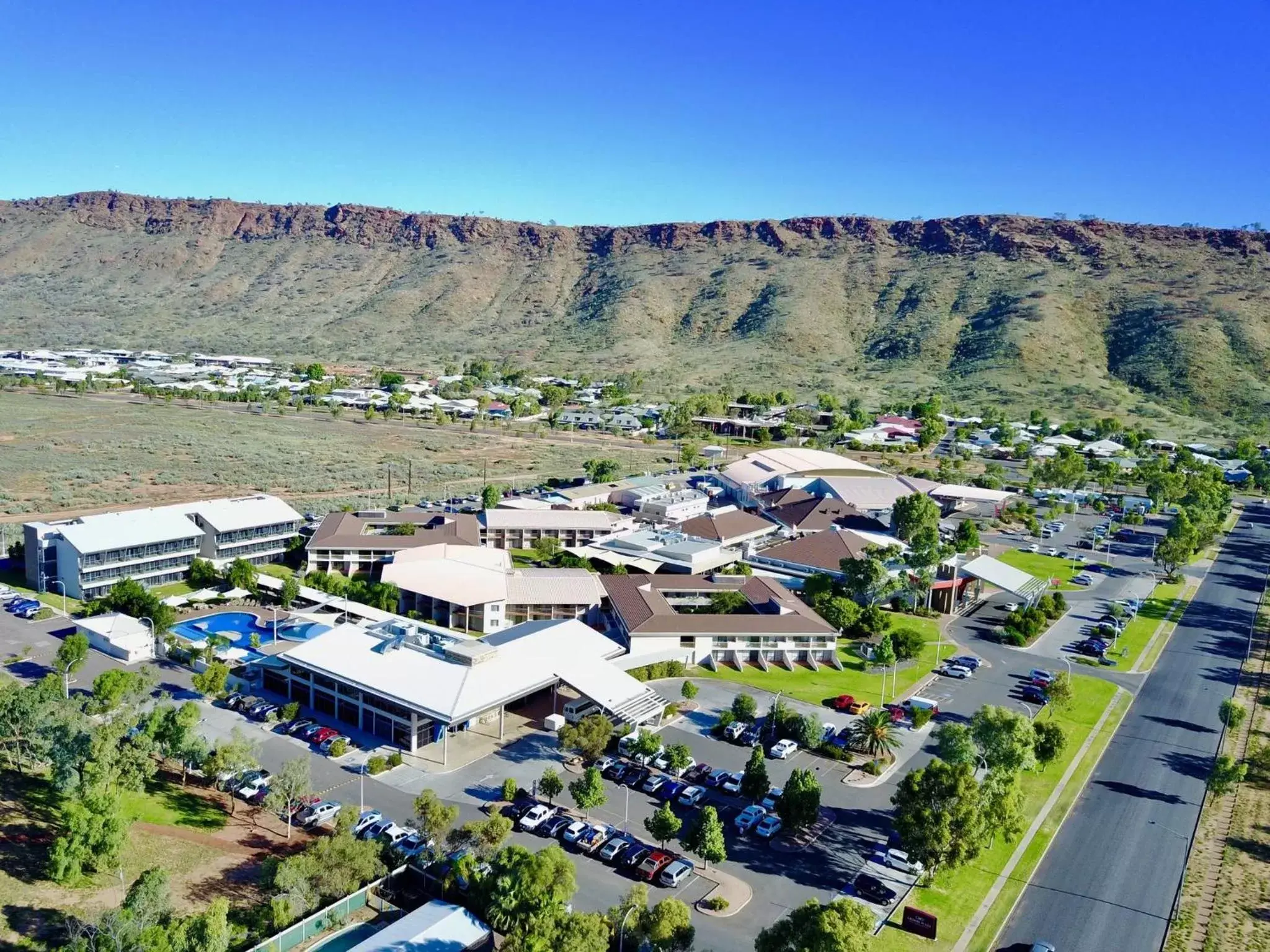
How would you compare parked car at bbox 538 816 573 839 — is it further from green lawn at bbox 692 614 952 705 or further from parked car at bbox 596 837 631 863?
green lawn at bbox 692 614 952 705

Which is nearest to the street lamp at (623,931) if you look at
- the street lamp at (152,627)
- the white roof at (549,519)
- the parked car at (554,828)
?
the parked car at (554,828)

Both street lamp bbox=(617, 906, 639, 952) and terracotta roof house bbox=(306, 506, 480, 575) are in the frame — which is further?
terracotta roof house bbox=(306, 506, 480, 575)

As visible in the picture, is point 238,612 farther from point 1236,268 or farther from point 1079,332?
point 1236,268

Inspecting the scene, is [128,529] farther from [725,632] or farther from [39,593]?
[725,632]

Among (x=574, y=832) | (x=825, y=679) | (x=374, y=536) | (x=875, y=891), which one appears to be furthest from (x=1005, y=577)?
(x=374, y=536)

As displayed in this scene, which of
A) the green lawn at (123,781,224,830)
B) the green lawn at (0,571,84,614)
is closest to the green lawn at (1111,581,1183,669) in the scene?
the green lawn at (123,781,224,830)

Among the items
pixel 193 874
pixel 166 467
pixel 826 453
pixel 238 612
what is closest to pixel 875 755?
pixel 193 874
